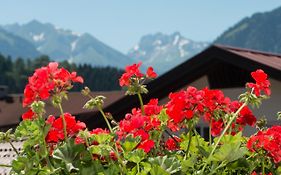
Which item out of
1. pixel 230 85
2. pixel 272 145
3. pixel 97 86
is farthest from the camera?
pixel 97 86

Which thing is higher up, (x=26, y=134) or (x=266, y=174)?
(x=26, y=134)

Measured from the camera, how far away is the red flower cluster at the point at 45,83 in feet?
8.58

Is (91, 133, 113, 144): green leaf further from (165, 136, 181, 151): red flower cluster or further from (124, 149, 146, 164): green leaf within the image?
(165, 136, 181, 151): red flower cluster

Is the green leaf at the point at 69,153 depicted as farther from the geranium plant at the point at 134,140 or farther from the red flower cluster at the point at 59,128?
the red flower cluster at the point at 59,128

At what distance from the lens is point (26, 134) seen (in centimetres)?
263

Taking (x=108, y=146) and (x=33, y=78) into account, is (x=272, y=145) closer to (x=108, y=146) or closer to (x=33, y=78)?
(x=108, y=146)

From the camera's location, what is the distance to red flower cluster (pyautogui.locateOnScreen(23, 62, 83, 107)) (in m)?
2.62

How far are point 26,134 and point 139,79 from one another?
2.34ft

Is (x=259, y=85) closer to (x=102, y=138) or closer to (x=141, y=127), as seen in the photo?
(x=141, y=127)

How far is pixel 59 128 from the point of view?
9.29 ft

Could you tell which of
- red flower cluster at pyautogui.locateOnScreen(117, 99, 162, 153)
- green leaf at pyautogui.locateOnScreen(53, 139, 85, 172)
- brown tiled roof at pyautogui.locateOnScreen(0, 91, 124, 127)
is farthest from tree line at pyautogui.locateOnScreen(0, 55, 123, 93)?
green leaf at pyautogui.locateOnScreen(53, 139, 85, 172)

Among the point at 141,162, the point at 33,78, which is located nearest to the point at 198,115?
the point at 141,162

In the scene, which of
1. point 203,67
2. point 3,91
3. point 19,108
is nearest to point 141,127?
point 203,67

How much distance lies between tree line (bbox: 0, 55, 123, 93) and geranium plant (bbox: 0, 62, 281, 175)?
362 ft
